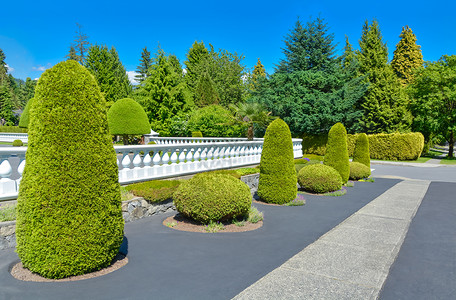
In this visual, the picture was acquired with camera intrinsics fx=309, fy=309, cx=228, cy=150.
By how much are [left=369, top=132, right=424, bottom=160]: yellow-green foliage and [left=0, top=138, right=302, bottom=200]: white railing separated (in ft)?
69.4

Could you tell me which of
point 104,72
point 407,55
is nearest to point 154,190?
point 104,72

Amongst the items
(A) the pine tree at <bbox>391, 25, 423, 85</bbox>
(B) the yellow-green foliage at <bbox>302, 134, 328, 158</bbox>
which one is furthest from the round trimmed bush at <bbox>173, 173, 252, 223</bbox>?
(A) the pine tree at <bbox>391, 25, 423, 85</bbox>

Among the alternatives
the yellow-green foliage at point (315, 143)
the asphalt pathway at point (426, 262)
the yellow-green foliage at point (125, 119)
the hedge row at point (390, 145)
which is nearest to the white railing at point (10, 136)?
the yellow-green foliage at point (125, 119)

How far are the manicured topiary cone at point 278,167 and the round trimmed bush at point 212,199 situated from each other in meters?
2.44

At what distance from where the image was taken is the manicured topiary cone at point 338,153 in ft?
44.2

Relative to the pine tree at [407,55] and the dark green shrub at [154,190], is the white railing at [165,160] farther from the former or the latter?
the pine tree at [407,55]

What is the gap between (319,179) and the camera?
11.5 m

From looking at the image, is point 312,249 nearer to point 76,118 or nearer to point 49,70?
point 76,118

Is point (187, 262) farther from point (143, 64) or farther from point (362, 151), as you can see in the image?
point (143, 64)

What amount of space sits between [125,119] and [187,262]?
13.9 meters

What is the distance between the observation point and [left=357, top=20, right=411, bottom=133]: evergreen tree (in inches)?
1324

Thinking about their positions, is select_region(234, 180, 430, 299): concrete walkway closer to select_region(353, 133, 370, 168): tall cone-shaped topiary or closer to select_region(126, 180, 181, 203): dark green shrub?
select_region(126, 180, 181, 203): dark green shrub

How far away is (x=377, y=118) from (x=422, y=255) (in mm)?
31617

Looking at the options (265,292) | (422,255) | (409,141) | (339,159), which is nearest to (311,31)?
(409,141)
